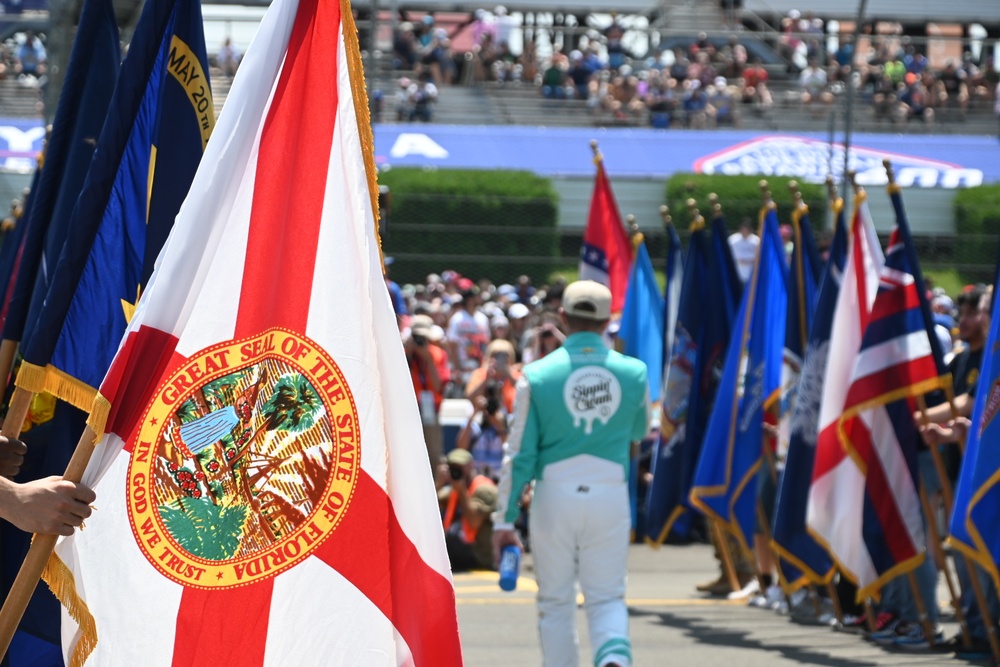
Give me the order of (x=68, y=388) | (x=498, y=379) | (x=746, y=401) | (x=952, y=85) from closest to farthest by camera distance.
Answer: (x=68, y=388) → (x=746, y=401) → (x=498, y=379) → (x=952, y=85)

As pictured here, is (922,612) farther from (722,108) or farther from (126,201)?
(722,108)

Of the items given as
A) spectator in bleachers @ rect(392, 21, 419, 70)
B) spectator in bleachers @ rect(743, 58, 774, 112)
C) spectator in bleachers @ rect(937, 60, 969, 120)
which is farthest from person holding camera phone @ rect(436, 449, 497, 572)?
spectator in bleachers @ rect(937, 60, 969, 120)

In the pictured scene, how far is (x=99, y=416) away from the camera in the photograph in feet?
12.0

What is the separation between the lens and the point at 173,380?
12.4ft

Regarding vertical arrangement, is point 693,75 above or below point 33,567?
below

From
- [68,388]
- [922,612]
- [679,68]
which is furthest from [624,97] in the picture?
[68,388]

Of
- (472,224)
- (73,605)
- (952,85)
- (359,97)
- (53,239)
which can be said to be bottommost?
(472,224)

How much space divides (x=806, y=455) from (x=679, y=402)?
1.88 m

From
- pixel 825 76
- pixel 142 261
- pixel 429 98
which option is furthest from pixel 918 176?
Answer: pixel 142 261

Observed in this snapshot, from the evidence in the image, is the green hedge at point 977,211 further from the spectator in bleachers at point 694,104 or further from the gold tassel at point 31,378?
the gold tassel at point 31,378

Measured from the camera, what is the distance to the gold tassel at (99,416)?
11.9 ft

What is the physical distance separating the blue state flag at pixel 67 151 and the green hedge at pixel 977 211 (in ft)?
60.4

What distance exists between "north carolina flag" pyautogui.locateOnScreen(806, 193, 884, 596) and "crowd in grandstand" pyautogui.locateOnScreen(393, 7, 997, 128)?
1774 centimetres

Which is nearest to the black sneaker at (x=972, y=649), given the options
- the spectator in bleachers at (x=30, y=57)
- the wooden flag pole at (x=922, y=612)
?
the wooden flag pole at (x=922, y=612)
